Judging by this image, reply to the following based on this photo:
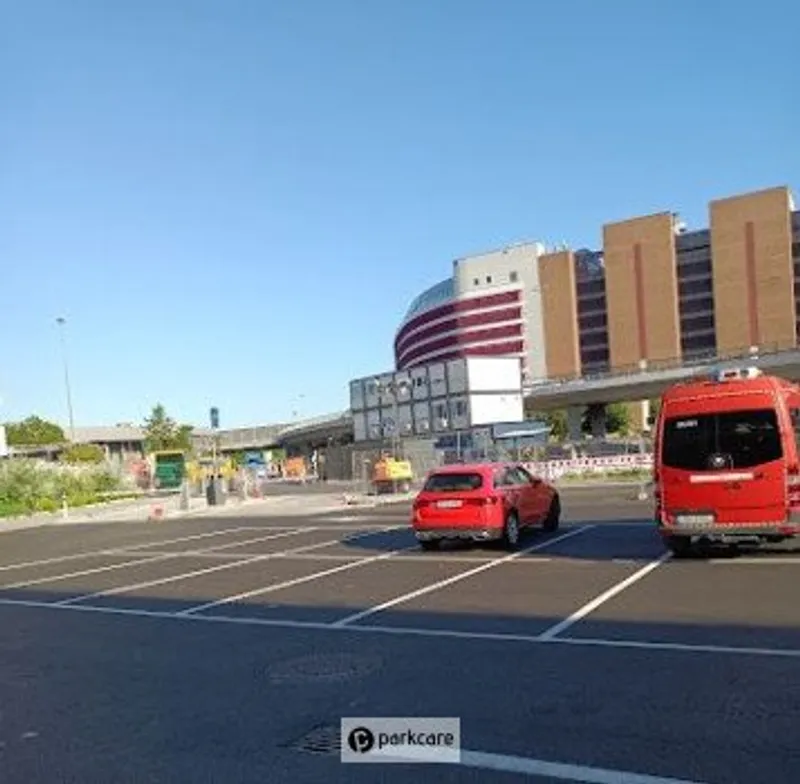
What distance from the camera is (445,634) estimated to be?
1061cm

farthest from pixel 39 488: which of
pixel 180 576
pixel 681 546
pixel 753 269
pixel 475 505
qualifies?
pixel 753 269

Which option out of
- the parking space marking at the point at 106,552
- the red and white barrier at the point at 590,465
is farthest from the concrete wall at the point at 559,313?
the parking space marking at the point at 106,552

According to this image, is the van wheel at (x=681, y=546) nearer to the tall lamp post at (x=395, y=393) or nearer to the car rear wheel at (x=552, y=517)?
the car rear wheel at (x=552, y=517)

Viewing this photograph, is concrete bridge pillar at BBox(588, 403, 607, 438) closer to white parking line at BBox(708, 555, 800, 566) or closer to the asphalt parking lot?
the asphalt parking lot

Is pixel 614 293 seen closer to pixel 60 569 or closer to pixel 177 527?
pixel 177 527

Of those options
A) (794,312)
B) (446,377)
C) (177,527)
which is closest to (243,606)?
(177,527)

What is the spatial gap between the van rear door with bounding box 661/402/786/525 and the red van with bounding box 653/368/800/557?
0.01m

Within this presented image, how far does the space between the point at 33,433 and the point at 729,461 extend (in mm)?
139051

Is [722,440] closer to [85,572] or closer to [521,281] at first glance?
[85,572]

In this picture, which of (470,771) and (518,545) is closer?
(470,771)

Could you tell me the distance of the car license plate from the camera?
15.0 meters

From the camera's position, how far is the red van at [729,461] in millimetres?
14812

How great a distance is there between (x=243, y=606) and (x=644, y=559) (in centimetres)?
589

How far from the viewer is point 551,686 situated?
26.2 feet
